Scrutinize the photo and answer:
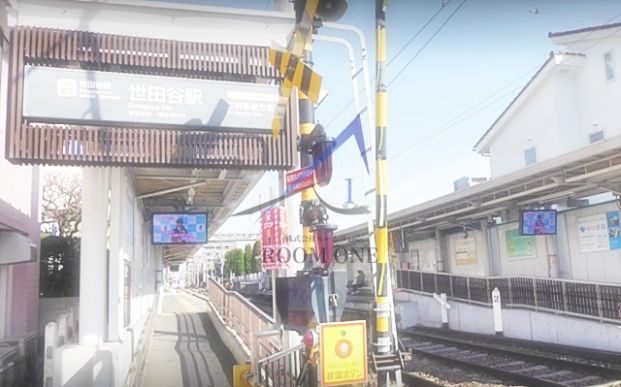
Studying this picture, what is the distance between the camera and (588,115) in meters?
19.8

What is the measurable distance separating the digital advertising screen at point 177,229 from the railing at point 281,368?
6018 millimetres

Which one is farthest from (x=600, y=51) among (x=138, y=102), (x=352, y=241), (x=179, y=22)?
(x=138, y=102)

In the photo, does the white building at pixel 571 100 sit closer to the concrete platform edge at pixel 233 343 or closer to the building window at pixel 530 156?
the building window at pixel 530 156

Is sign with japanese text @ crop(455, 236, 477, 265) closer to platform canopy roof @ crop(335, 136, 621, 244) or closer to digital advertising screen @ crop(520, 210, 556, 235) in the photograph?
platform canopy roof @ crop(335, 136, 621, 244)

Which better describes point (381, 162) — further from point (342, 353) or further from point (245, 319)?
point (245, 319)

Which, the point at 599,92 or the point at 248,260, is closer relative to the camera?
the point at 599,92

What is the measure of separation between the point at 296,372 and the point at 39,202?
37.2ft

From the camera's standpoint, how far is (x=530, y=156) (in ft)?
71.9

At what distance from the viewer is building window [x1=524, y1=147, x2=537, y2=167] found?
21.6 meters

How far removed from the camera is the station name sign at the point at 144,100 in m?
5.71

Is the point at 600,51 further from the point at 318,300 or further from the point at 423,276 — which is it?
the point at 318,300

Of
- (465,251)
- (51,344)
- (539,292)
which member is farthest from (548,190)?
(51,344)

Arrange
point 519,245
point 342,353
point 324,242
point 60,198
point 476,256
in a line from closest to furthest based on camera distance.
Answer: point 342,353 < point 324,242 < point 519,245 < point 476,256 < point 60,198

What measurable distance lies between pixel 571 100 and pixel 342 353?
18960mm
